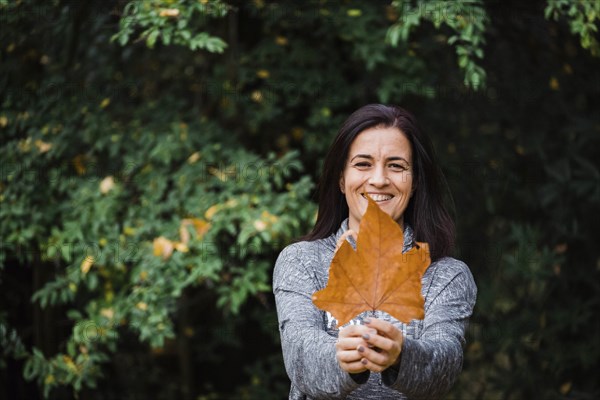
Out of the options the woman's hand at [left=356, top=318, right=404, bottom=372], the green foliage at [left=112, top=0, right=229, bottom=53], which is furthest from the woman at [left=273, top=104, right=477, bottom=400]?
the green foliage at [left=112, top=0, right=229, bottom=53]

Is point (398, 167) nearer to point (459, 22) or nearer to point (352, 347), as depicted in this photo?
point (352, 347)

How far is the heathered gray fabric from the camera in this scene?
53.9 inches

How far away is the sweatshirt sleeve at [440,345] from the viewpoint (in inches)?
52.7

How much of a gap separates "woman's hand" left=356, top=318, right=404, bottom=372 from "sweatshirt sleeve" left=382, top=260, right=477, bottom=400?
0.15ft

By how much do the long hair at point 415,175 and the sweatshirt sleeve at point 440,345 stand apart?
94 millimetres

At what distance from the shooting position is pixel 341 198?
6.19 ft

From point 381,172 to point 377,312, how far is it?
0.30m

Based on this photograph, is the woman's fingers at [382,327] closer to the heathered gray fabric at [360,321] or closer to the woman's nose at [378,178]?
the heathered gray fabric at [360,321]

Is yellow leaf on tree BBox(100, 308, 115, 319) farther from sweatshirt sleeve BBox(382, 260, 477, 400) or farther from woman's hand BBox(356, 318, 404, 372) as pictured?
woman's hand BBox(356, 318, 404, 372)

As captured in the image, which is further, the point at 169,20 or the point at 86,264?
the point at 86,264

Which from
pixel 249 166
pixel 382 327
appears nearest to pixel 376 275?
pixel 382 327

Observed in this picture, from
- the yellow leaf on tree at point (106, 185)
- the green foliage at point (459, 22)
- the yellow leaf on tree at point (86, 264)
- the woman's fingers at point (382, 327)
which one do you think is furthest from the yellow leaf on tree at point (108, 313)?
the woman's fingers at point (382, 327)

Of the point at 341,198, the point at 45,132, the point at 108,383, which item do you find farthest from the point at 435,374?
the point at 108,383

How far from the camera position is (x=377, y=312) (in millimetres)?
1635
